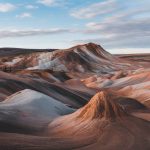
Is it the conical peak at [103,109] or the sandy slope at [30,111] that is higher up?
the conical peak at [103,109]

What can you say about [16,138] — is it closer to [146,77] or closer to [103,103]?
[103,103]

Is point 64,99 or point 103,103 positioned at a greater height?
point 103,103

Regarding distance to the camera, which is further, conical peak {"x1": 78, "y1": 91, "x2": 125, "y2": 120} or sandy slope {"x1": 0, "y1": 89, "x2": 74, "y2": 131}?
sandy slope {"x1": 0, "y1": 89, "x2": 74, "y2": 131}

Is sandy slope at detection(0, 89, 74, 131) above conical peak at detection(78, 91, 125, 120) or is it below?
below

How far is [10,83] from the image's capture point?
26156mm

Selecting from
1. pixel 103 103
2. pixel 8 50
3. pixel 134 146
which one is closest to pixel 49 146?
pixel 134 146

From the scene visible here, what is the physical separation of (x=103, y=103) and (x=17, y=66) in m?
74.4

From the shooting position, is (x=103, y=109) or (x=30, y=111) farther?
(x=30, y=111)

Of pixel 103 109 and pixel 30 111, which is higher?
pixel 103 109

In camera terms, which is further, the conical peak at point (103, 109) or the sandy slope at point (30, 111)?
the sandy slope at point (30, 111)

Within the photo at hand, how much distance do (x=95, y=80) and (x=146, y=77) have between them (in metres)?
9.76

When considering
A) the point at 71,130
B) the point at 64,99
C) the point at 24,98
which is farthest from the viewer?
the point at 64,99

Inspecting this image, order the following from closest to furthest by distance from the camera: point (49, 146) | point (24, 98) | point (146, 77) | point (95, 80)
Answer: point (49, 146) → point (24, 98) → point (146, 77) → point (95, 80)

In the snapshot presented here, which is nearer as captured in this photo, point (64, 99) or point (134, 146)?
point (134, 146)
